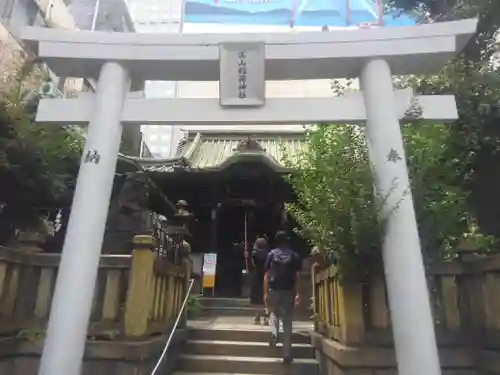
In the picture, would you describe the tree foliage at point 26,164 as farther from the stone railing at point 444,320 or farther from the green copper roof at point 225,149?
the green copper roof at point 225,149

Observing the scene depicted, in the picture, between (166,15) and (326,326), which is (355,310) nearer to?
(326,326)

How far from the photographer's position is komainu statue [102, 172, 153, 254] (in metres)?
5.76

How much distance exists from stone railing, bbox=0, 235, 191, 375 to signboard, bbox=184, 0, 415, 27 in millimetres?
13336

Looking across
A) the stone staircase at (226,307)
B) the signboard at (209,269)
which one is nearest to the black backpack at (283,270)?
the stone staircase at (226,307)

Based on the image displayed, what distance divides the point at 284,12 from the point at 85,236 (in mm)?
14131

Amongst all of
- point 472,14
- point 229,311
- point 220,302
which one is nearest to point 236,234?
point 220,302

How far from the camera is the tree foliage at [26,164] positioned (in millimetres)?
4602

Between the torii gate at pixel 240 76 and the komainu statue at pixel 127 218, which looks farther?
the komainu statue at pixel 127 218

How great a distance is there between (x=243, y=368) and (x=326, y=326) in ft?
3.91

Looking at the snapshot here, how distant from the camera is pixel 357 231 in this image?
3.77 m

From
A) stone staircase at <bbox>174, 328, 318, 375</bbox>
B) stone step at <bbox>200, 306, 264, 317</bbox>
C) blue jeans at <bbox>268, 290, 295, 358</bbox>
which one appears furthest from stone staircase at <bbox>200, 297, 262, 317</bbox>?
blue jeans at <bbox>268, 290, 295, 358</bbox>

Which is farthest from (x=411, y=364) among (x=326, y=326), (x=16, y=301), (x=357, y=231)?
(x=16, y=301)

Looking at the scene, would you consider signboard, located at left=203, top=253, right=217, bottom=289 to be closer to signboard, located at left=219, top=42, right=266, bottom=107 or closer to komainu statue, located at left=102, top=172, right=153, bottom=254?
komainu statue, located at left=102, top=172, right=153, bottom=254

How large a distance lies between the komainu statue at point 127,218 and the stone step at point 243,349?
67.4 inches
